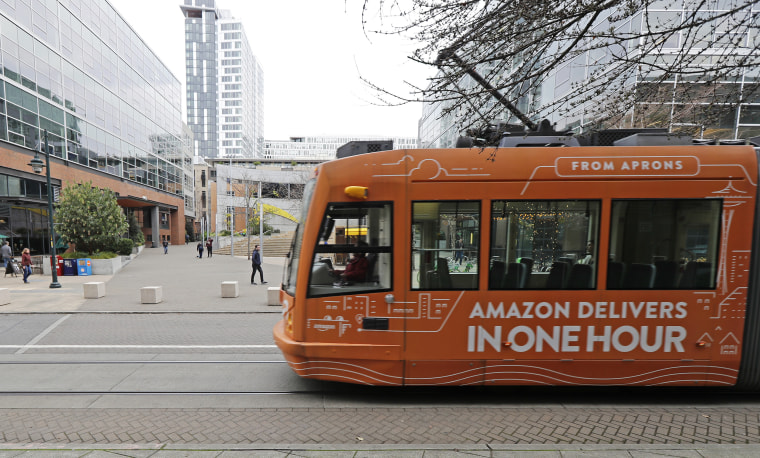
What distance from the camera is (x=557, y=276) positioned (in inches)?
159

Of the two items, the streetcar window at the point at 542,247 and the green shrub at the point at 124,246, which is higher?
the streetcar window at the point at 542,247

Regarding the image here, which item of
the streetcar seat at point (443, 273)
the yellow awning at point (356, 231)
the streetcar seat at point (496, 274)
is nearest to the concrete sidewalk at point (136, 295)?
the yellow awning at point (356, 231)

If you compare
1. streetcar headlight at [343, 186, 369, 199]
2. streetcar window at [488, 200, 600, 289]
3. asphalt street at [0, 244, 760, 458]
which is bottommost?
asphalt street at [0, 244, 760, 458]

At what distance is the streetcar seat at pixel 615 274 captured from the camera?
3975mm

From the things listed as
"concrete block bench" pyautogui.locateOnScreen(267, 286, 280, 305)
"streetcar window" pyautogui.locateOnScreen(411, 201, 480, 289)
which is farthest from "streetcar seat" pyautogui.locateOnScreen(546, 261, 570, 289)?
"concrete block bench" pyautogui.locateOnScreen(267, 286, 280, 305)

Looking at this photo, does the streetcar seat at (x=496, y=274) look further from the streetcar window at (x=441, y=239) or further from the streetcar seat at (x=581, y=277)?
the streetcar seat at (x=581, y=277)

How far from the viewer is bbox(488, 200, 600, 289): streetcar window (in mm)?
4016

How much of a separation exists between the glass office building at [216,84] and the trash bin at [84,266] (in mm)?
110278

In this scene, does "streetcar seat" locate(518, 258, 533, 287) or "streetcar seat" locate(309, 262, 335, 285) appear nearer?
"streetcar seat" locate(518, 258, 533, 287)

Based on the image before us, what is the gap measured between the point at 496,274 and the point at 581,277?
3.15 ft

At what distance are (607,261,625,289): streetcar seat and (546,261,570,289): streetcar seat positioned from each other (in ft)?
1.44

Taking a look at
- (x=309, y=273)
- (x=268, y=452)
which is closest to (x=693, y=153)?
(x=309, y=273)

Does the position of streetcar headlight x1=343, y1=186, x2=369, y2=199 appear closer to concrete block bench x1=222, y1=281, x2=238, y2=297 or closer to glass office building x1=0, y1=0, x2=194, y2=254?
concrete block bench x1=222, y1=281, x2=238, y2=297

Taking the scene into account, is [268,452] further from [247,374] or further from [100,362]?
[100,362]
